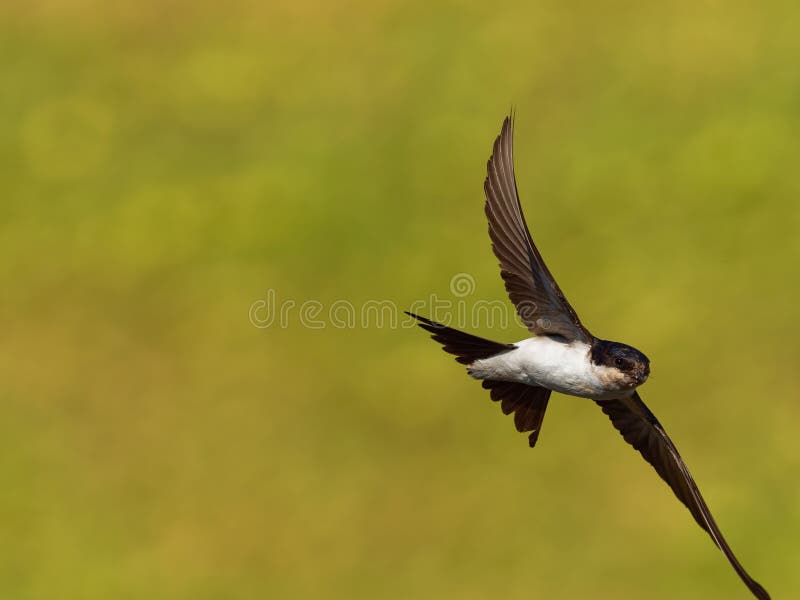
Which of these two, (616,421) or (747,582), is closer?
(747,582)

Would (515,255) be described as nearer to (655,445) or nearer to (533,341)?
(533,341)

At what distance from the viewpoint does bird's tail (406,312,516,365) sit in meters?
7.45

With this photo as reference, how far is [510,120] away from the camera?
24.5 feet

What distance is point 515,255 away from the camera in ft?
24.7

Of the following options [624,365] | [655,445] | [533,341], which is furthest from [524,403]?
[624,365]

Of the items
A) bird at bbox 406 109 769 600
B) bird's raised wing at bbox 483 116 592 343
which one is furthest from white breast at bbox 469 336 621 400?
bird's raised wing at bbox 483 116 592 343

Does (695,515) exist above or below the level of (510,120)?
below

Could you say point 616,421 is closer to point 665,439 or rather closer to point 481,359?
point 665,439

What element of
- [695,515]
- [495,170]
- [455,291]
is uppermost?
[455,291]

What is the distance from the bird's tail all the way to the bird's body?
39 mm

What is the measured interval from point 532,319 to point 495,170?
951mm

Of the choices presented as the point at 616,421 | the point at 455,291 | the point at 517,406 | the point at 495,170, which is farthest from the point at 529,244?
the point at 455,291

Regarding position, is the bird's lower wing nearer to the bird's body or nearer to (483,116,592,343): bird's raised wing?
the bird's body

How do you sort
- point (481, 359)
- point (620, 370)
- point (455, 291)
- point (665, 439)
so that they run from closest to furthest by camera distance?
point (620, 370) < point (481, 359) < point (665, 439) < point (455, 291)
